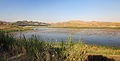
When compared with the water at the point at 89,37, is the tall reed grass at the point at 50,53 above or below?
above

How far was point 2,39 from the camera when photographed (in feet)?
14.6

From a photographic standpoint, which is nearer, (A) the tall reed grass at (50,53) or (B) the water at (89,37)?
(A) the tall reed grass at (50,53)

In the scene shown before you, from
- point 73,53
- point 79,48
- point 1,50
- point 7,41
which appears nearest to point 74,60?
point 73,53

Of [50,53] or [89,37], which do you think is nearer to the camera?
[50,53]

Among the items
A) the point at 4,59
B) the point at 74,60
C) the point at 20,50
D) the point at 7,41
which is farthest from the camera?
the point at 7,41

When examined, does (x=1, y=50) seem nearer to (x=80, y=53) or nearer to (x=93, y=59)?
(x=80, y=53)

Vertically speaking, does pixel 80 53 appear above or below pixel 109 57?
above

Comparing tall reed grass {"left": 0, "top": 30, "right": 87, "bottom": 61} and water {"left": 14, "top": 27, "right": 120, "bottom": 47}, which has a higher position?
tall reed grass {"left": 0, "top": 30, "right": 87, "bottom": 61}

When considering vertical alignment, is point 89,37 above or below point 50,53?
below

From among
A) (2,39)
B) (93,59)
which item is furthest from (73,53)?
(2,39)

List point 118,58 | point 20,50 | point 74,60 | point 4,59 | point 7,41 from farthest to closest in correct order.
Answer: point 7,41 < point 20,50 < point 4,59 < point 118,58 < point 74,60

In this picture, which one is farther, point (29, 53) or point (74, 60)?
point (29, 53)

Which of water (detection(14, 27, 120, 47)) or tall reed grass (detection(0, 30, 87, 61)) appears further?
water (detection(14, 27, 120, 47))

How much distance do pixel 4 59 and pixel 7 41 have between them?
4.87ft
